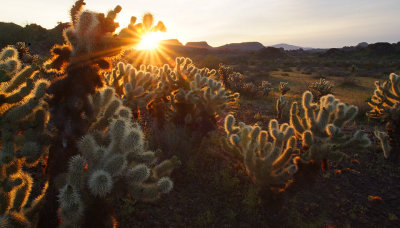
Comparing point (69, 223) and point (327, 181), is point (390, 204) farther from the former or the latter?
point (69, 223)

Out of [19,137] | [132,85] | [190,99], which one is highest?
[132,85]

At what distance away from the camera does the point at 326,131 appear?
13.8ft

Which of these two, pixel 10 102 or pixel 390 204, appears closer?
pixel 10 102

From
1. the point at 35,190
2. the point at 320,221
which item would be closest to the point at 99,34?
the point at 35,190

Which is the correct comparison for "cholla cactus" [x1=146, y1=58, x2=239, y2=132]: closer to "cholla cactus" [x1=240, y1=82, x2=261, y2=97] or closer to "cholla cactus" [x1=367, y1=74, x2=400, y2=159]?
"cholla cactus" [x1=367, y1=74, x2=400, y2=159]

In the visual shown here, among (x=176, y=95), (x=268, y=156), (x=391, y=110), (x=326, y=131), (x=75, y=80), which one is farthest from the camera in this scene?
(x=176, y=95)

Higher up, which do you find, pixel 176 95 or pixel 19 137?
pixel 19 137

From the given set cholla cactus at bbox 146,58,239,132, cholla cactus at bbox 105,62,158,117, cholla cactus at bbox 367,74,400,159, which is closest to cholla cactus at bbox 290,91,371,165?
cholla cactus at bbox 146,58,239,132

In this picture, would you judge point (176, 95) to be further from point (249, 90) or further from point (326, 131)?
point (249, 90)

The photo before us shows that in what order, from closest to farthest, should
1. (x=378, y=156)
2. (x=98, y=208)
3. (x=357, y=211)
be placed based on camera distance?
(x=98, y=208), (x=357, y=211), (x=378, y=156)

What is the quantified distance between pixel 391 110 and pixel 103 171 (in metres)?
6.41

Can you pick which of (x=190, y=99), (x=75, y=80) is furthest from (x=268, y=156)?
(x=75, y=80)

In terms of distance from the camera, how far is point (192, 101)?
6008 millimetres

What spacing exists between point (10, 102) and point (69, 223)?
1365 mm
